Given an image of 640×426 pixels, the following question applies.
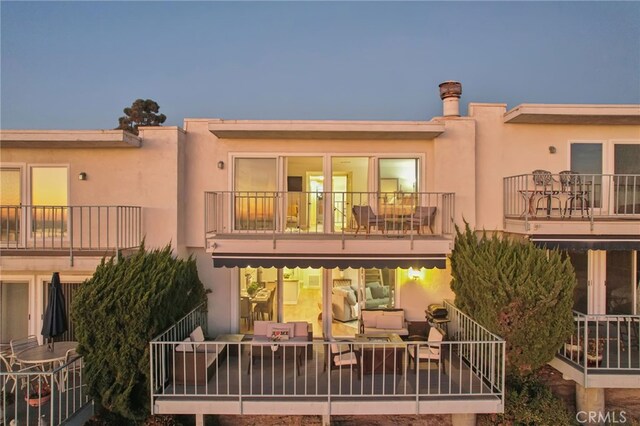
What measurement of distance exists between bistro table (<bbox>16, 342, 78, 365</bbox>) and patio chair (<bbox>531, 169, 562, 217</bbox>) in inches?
583

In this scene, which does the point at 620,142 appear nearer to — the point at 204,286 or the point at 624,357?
the point at 624,357

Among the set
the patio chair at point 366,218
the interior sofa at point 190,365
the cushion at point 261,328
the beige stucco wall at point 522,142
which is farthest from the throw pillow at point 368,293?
the interior sofa at point 190,365

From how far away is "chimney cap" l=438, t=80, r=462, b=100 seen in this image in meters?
12.5

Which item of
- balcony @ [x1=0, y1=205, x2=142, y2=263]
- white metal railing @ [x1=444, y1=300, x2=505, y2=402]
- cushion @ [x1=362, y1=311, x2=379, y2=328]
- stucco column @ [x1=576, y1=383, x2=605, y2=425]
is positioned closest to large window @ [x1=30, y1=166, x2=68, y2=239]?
balcony @ [x1=0, y1=205, x2=142, y2=263]

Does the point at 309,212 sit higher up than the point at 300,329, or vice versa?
the point at 309,212

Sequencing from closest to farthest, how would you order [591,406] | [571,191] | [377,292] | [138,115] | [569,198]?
[591,406] → [569,198] → [571,191] → [377,292] → [138,115]

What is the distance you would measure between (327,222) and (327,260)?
239cm

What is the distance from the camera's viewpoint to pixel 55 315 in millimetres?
9547

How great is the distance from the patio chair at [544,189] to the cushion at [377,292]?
6022 mm

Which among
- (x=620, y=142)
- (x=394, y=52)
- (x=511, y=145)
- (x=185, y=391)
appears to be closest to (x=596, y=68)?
(x=394, y=52)

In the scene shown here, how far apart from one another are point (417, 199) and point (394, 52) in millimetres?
21814

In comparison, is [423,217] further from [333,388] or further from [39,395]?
[39,395]

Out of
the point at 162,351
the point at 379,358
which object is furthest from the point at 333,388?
the point at 162,351

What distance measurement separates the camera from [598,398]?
9430 mm
